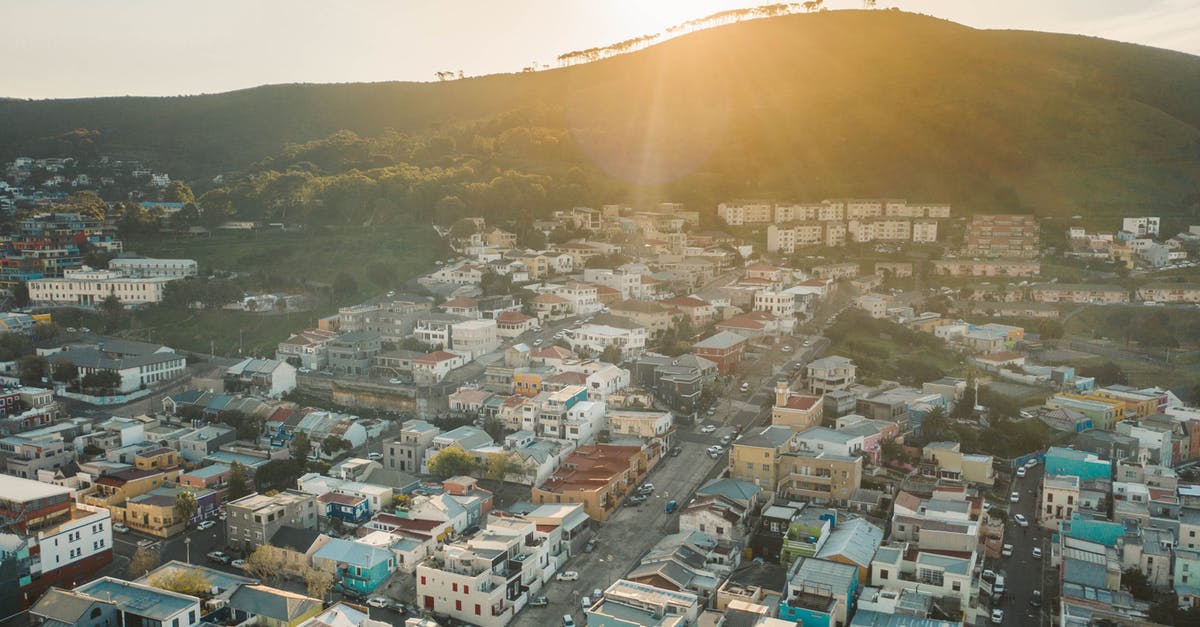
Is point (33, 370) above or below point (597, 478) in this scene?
above

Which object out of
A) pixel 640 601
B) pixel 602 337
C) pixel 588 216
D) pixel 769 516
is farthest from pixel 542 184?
pixel 640 601

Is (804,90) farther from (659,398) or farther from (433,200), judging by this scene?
(659,398)

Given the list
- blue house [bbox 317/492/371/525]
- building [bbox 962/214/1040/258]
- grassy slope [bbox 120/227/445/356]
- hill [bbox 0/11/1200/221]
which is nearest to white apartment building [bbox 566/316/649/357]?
blue house [bbox 317/492/371/525]

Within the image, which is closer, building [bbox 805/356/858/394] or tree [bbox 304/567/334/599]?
tree [bbox 304/567/334/599]

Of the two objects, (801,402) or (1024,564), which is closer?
(1024,564)

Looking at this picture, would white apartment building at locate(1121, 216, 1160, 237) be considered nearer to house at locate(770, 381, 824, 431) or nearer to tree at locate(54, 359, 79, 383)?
house at locate(770, 381, 824, 431)

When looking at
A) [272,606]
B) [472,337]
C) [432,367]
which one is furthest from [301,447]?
[272,606]

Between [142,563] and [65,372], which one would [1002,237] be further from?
[65,372]

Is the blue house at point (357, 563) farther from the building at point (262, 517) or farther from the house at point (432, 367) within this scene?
the house at point (432, 367)
